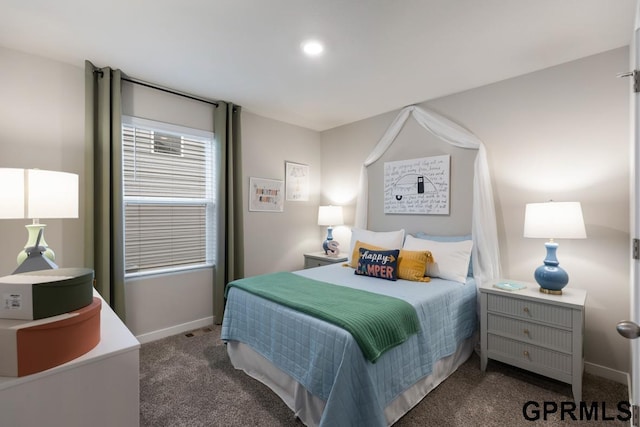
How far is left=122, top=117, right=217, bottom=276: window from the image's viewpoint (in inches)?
113

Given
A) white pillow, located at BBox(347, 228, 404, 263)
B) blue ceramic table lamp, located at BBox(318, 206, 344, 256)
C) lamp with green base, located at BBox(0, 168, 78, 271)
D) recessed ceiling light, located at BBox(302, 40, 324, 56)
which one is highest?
recessed ceiling light, located at BBox(302, 40, 324, 56)

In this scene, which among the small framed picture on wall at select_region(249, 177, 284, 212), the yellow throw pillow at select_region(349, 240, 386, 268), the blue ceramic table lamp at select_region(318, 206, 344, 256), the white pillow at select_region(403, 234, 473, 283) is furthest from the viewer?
the blue ceramic table lamp at select_region(318, 206, 344, 256)

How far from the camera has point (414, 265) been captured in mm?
2658

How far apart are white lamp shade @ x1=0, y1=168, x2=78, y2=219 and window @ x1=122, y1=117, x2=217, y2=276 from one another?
130 cm

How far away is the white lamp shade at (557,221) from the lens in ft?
6.81

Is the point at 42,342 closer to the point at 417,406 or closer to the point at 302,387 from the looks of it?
the point at 302,387

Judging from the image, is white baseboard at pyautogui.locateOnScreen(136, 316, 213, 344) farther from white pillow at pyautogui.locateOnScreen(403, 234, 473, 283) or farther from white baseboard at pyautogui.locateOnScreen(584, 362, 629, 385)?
white baseboard at pyautogui.locateOnScreen(584, 362, 629, 385)

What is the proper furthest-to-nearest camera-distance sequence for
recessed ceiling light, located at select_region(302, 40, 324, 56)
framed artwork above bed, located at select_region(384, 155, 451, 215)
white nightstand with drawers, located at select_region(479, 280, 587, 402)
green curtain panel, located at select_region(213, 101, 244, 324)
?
1. green curtain panel, located at select_region(213, 101, 244, 324)
2. framed artwork above bed, located at select_region(384, 155, 451, 215)
3. recessed ceiling light, located at select_region(302, 40, 324, 56)
4. white nightstand with drawers, located at select_region(479, 280, 587, 402)

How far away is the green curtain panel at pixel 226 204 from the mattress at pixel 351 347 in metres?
0.95

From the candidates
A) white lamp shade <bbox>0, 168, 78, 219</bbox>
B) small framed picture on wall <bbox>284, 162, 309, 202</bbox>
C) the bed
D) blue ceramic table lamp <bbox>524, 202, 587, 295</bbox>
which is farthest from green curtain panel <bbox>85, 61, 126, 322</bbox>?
blue ceramic table lamp <bbox>524, 202, 587, 295</bbox>

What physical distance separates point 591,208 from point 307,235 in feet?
10.2

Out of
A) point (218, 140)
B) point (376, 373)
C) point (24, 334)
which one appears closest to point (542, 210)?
point (376, 373)

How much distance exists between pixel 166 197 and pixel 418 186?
2.73m

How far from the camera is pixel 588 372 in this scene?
2336mm
